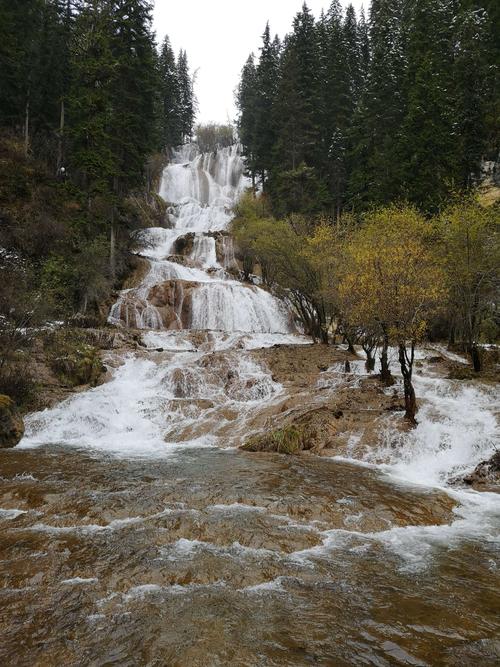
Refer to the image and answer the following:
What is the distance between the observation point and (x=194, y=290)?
3303cm

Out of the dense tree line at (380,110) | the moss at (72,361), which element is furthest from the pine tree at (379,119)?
the moss at (72,361)

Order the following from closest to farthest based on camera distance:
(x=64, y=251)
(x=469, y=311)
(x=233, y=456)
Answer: (x=233, y=456) → (x=469, y=311) → (x=64, y=251)

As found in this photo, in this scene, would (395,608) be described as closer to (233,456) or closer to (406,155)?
(233,456)

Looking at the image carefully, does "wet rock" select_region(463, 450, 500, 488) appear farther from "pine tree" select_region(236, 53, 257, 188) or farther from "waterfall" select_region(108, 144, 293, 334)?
"pine tree" select_region(236, 53, 257, 188)

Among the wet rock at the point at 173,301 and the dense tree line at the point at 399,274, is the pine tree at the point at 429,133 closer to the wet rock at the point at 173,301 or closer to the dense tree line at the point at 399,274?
the dense tree line at the point at 399,274

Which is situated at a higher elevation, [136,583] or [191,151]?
[191,151]

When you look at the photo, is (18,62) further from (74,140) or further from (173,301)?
(173,301)

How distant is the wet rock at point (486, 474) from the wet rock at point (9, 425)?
1296 centimetres

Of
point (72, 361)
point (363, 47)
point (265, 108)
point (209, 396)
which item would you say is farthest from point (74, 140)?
point (363, 47)

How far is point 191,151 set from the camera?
264 ft

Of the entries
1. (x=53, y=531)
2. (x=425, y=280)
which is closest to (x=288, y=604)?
(x=53, y=531)

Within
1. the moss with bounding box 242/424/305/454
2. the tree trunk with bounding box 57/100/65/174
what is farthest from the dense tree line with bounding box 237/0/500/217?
the moss with bounding box 242/424/305/454

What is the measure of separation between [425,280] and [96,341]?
615 inches

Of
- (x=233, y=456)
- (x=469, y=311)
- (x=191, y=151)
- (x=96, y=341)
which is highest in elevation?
(x=191, y=151)
